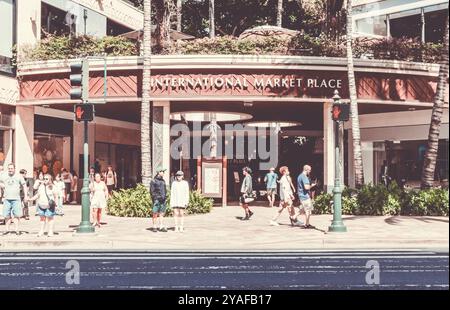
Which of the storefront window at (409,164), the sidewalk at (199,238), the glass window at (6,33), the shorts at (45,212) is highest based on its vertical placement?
the glass window at (6,33)

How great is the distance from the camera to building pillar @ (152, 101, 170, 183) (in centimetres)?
2559

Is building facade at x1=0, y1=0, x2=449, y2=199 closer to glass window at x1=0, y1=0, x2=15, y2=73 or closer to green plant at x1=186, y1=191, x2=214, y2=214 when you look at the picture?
glass window at x1=0, y1=0, x2=15, y2=73

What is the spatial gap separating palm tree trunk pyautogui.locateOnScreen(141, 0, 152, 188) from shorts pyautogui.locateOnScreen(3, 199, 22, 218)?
24.7 ft

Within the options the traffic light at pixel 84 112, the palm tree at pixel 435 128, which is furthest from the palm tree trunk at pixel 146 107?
the palm tree at pixel 435 128

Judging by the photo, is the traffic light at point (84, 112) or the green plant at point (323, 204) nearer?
the traffic light at point (84, 112)

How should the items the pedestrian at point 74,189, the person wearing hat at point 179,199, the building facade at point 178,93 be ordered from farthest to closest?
the pedestrian at point 74,189, the building facade at point 178,93, the person wearing hat at point 179,199

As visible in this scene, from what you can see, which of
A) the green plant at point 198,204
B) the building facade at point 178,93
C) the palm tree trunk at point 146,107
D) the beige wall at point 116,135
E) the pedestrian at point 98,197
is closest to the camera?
the pedestrian at point 98,197

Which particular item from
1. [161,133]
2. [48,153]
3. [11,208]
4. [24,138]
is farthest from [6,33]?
[11,208]

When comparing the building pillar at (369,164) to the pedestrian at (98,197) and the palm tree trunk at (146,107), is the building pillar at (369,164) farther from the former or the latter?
the palm tree trunk at (146,107)

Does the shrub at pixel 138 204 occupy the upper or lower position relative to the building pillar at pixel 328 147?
lower

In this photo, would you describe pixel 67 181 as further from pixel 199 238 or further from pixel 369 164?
pixel 369 164

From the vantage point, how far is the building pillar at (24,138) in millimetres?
26688

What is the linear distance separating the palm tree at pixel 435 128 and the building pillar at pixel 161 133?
23315 mm
